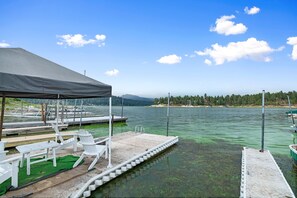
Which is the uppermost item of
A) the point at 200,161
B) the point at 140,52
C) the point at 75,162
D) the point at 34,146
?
the point at 140,52

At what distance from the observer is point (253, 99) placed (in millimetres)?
105125

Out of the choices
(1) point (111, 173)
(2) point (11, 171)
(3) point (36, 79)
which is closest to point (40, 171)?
(2) point (11, 171)

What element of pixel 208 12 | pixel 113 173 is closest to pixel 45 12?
pixel 113 173

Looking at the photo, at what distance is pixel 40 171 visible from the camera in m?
4.84

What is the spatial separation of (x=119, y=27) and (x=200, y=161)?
10.5 m

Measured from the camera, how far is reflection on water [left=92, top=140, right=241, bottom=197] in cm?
488

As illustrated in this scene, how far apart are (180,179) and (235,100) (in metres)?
121

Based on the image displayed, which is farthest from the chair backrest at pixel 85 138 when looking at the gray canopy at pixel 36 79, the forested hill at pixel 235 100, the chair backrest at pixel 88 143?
the forested hill at pixel 235 100

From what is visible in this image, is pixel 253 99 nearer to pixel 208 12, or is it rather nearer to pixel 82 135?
pixel 208 12

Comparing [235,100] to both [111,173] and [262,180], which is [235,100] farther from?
[111,173]

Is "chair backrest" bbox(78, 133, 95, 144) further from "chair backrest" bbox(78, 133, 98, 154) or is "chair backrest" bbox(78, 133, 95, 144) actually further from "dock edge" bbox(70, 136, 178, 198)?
"dock edge" bbox(70, 136, 178, 198)

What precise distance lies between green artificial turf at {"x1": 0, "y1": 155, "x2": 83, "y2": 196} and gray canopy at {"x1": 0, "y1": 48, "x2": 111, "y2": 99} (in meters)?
2.03

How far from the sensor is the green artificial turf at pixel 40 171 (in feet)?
13.6

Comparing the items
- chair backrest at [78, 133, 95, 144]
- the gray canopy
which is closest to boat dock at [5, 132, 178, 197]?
chair backrest at [78, 133, 95, 144]
